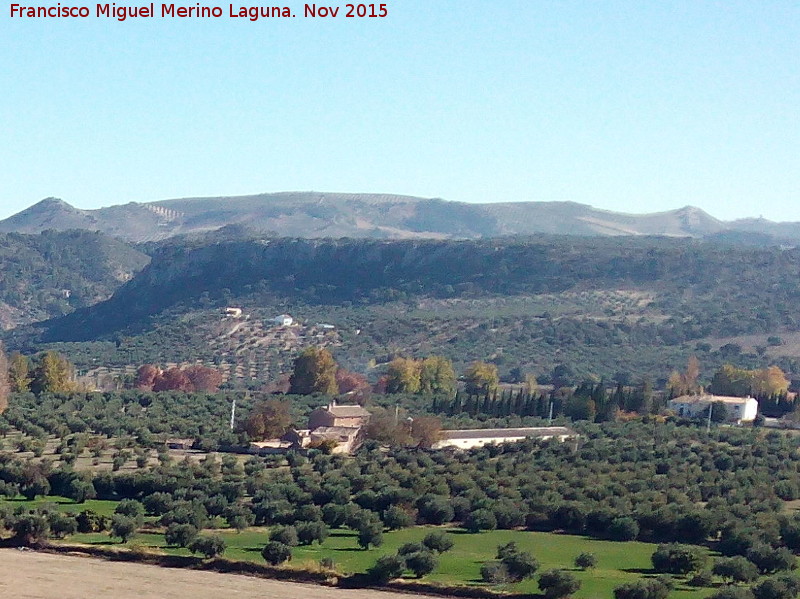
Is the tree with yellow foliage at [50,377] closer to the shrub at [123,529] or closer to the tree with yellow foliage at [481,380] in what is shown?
the tree with yellow foliage at [481,380]

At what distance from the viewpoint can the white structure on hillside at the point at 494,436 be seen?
74438 millimetres

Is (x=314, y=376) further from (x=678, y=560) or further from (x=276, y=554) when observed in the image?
(x=678, y=560)

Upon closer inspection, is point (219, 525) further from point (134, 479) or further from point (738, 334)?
point (738, 334)

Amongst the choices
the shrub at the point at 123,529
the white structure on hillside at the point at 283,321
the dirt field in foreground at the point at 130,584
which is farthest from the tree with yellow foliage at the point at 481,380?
the dirt field in foreground at the point at 130,584

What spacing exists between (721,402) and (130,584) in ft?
183

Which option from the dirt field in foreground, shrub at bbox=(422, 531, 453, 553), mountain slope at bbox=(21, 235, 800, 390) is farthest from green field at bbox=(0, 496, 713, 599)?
mountain slope at bbox=(21, 235, 800, 390)

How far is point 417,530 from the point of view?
51000mm

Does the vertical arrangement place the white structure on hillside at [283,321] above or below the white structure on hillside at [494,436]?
below

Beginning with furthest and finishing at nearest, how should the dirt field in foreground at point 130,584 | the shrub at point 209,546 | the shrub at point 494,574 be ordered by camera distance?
1. the shrub at point 209,546
2. the shrub at point 494,574
3. the dirt field in foreground at point 130,584

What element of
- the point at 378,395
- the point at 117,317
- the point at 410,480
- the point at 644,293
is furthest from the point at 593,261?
the point at 410,480

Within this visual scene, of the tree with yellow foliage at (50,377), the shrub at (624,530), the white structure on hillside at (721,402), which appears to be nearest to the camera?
the shrub at (624,530)

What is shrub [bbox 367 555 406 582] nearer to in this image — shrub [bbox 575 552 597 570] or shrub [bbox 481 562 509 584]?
shrub [bbox 481 562 509 584]

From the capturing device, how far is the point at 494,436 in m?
76.5

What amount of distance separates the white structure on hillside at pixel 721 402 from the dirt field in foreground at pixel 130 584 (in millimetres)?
52146
